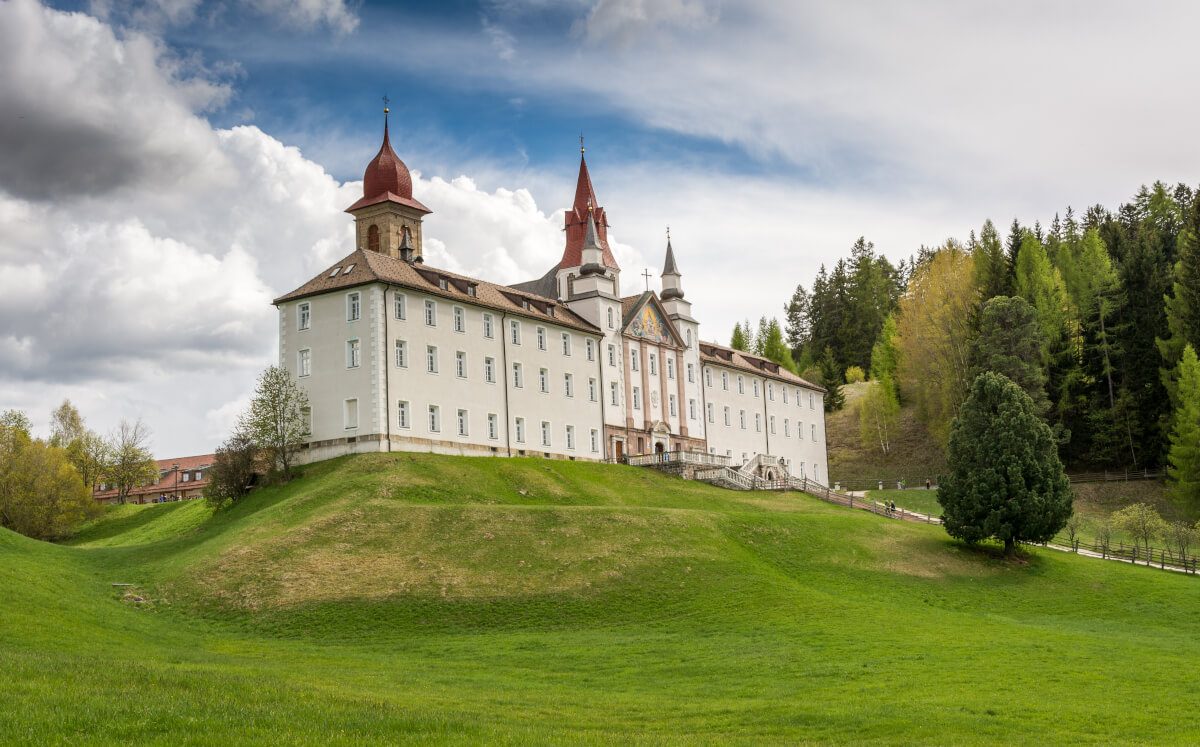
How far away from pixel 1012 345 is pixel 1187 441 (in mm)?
13580

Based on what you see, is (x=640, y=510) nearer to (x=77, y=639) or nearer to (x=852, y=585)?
(x=852, y=585)

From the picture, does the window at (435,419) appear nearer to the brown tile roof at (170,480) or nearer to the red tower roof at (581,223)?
the red tower roof at (581,223)

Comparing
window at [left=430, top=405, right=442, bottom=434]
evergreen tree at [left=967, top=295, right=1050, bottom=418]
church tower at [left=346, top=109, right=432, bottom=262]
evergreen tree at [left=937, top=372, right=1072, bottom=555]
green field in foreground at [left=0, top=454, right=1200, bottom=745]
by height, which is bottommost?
green field in foreground at [left=0, top=454, right=1200, bottom=745]

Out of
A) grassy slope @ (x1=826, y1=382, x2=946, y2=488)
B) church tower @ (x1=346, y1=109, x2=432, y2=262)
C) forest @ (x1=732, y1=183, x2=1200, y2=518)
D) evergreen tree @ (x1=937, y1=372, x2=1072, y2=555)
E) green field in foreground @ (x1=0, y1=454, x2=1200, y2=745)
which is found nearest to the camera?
green field in foreground @ (x1=0, y1=454, x2=1200, y2=745)

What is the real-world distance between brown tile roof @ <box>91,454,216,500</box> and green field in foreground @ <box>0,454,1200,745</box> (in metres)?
45.7

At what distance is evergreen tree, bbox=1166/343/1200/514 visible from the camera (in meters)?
69.5

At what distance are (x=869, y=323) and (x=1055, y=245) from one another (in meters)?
26.7

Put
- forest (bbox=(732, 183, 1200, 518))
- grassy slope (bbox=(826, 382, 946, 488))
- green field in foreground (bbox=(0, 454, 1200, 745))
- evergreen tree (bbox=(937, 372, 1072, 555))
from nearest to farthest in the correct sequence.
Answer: green field in foreground (bbox=(0, 454, 1200, 745)) < evergreen tree (bbox=(937, 372, 1072, 555)) < forest (bbox=(732, 183, 1200, 518)) < grassy slope (bbox=(826, 382, 946, 488))

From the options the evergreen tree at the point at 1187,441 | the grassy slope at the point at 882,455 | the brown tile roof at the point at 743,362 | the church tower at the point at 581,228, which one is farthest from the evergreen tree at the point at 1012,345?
the church tower at the point at 581,228

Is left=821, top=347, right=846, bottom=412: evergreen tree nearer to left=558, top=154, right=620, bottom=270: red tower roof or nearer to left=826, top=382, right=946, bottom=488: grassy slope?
left=826, top=382, right=946, bottom=488: grassy slope

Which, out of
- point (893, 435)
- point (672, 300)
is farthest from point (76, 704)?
point (893, 435)

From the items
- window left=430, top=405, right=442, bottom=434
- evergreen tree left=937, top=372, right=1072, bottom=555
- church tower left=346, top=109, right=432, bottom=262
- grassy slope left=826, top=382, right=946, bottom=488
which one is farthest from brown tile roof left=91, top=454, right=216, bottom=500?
evergreen tree left=937, top=372, right=1072, bottom=555

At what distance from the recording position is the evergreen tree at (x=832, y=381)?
114m

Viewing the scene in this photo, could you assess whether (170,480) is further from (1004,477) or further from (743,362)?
(1004,477)
